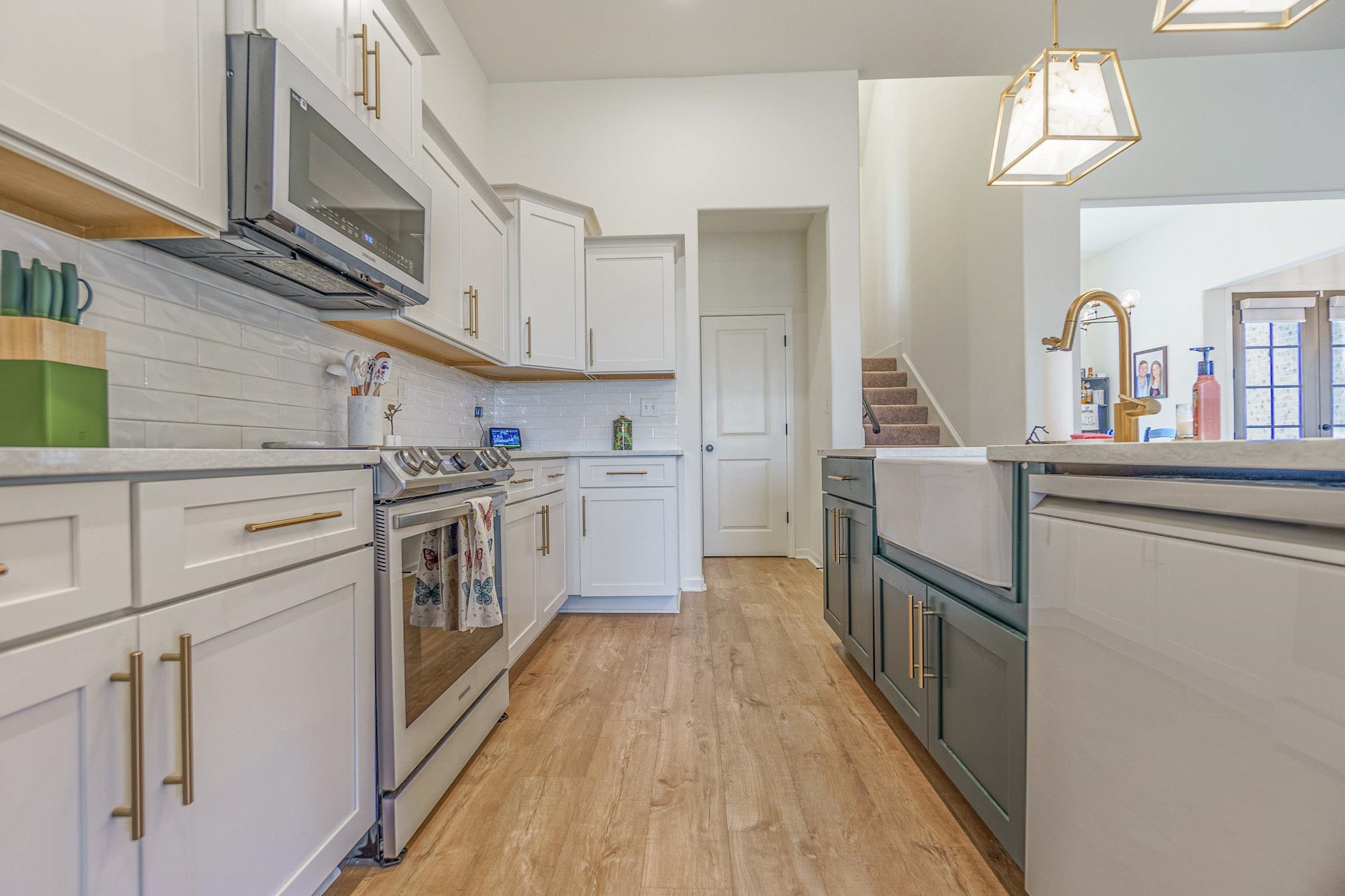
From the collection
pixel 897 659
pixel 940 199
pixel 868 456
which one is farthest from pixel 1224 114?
pixel 897 659

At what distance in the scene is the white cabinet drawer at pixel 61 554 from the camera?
2.09 ft

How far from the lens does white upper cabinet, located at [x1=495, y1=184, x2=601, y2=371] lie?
318 centimetres

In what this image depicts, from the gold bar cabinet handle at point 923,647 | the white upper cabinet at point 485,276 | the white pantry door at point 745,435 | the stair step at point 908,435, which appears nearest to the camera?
the gold bar cabinet handle at point 923,647

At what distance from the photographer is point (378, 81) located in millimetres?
1667

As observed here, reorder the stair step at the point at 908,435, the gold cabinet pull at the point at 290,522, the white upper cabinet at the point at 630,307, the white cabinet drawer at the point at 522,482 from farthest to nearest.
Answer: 1. the stair step at the point at 908,435
2. the white upper cabinet at the point at 630,307
3. the white cabinet drawer at the point at 522,482
4. the gold cabinet pull at the point at 290,522

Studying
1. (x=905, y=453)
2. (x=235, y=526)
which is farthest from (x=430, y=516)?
(x=905, y=453)

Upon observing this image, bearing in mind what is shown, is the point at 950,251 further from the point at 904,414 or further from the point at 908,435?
the point at 908,435

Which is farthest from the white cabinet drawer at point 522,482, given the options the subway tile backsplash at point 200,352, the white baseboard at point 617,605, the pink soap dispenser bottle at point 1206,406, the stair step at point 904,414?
the stair step at point 904,414

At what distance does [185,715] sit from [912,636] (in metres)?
1.57

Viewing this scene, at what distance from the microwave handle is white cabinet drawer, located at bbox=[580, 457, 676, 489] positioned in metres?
1.64

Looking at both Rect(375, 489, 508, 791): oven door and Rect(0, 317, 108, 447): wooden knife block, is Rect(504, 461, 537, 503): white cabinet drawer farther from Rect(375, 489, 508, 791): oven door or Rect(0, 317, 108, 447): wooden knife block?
Rect(0, 317, 108, 447): wooden knife block

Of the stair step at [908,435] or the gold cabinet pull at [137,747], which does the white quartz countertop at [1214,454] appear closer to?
the gold cabinet pull at [137,747]

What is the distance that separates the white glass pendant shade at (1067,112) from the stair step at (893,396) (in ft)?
10.6

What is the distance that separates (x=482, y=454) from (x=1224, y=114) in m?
4.77
